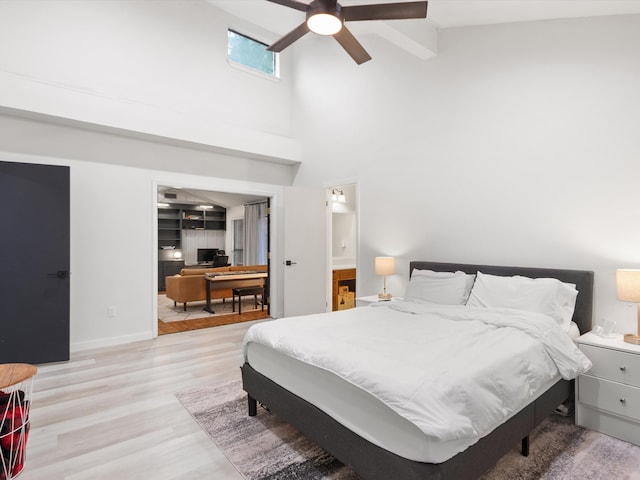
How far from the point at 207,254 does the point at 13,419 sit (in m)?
9.06

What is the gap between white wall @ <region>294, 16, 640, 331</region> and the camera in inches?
107

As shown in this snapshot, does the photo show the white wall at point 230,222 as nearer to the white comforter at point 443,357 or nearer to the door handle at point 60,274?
the door handle at point 60,274

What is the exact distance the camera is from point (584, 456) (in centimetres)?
206

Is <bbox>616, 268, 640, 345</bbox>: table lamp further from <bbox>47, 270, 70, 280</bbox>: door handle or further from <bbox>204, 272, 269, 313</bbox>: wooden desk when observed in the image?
<bbox>204, 272, 269, 313</bbox>: wooden desk

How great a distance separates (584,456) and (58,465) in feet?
10.0

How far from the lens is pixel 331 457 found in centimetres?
204

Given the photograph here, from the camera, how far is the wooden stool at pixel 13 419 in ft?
4.70

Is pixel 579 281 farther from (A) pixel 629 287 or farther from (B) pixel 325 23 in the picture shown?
(B) pixel 325 23

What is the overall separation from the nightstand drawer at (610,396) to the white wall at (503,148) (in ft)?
2.27

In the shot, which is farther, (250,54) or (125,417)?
(250,54)

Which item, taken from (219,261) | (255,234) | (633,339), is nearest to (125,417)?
(633,339)

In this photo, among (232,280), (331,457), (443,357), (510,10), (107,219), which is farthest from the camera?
(232,280)

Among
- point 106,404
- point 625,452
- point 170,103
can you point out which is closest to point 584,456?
point 625,452

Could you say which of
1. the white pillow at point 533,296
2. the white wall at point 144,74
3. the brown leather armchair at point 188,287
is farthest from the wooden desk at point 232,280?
the white pillow at point 533,296
